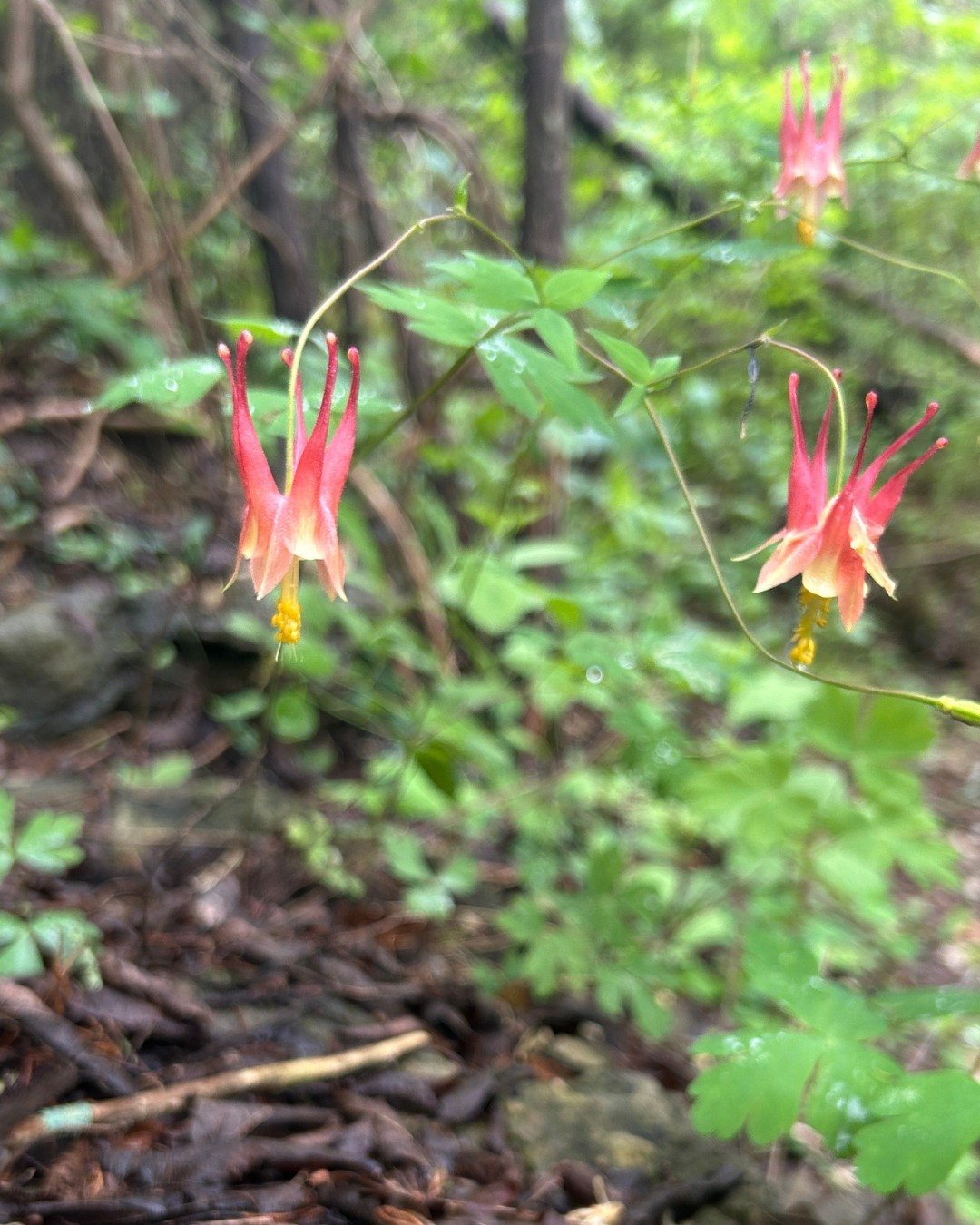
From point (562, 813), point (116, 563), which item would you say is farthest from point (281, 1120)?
point (116, 563)

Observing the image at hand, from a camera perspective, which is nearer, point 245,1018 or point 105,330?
point 245,1018

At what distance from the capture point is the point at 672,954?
7.23 ft

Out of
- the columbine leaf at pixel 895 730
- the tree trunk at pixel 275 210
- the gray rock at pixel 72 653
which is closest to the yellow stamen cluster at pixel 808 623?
the columbine leaf at pixel 895 730

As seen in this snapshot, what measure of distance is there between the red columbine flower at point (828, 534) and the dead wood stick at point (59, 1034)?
1199 mm

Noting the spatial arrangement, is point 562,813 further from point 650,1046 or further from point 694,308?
point 694,308

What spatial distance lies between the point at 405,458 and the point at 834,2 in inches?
132

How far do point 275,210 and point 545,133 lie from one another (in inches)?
47.4

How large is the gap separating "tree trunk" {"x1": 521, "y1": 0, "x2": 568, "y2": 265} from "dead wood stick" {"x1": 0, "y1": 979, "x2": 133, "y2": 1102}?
261cm

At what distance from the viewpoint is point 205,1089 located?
1.32m

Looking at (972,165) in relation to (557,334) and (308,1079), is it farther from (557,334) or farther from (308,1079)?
(308,1079)

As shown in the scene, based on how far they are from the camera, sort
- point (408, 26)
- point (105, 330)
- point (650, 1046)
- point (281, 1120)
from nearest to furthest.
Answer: point (281, 1120) < point (650, 1046) < point (105, 330) < point (408, 26)

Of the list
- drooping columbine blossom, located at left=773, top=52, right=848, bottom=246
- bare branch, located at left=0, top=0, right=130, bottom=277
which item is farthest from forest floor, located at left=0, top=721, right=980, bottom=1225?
bare branch, located at left=0, top=0, right=130, bottom=277

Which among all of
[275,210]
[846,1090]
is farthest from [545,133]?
[846,1090]

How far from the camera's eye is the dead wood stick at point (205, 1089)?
1181 millimetres
